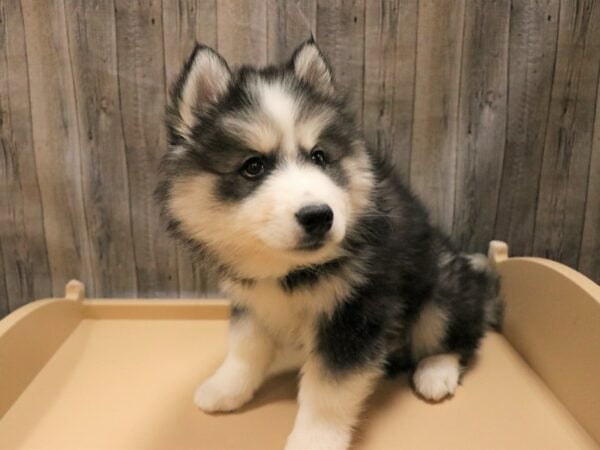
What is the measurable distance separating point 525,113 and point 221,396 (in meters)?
1.59

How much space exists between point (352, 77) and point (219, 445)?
4.68 feet

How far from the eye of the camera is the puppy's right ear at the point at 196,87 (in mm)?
1470

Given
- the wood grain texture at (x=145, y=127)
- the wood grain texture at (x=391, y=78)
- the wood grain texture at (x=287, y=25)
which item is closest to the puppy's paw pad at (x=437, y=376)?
the wood grain texture at (x=391, y=78)

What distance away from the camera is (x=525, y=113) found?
2.16 metres

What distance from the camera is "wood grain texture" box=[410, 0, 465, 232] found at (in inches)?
81.7

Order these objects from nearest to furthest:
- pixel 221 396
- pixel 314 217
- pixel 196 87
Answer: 1. pixel 314 217
2. pixel 196 87
3. pixel 221 396

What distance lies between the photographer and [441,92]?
2.15 meters

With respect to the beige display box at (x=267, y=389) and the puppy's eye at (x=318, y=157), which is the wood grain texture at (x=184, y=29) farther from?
the beige display box at (x=267, y=389)

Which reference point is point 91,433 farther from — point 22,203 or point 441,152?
point 441,152

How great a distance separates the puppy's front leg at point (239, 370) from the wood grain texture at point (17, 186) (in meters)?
1.10

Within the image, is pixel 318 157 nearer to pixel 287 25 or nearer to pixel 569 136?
pixel 287 25

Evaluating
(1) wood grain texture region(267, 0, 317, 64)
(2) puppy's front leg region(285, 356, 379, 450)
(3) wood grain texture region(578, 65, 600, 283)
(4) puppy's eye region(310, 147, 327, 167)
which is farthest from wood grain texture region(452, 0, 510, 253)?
(2) puppy's front leg region(285, 356, 379, 450)

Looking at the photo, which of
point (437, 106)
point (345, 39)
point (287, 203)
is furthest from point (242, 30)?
point (287, 203)

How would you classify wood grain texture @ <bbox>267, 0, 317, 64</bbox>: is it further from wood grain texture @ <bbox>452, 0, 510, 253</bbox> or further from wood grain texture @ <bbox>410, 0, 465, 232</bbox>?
wood grain texture @ <bbox>452, 0, 510, 253</bbox>
